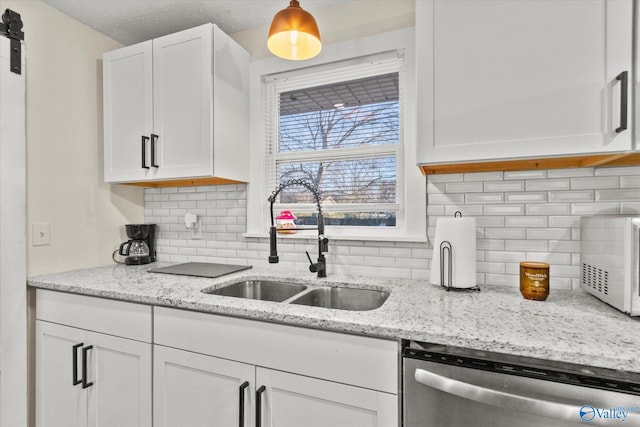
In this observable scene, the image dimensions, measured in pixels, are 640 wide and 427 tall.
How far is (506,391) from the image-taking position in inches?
35.4

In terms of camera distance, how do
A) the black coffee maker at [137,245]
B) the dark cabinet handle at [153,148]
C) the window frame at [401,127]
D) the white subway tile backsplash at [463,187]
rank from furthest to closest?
the black coffee maker at [137,245]
the dark cabinet handle at [153,148]
the window frame at [401,127]
the white subway tile backsplash at [463,187]

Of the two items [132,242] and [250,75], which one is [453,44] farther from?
[132,242]

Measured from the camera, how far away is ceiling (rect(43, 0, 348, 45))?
187 centimetres

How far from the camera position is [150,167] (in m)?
1.97

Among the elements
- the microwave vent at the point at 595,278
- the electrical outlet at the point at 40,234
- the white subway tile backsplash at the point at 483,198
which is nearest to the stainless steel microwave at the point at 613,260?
the microwave vent at the point at 595,278

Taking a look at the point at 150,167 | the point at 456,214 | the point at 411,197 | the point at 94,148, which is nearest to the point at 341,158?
the point at 411,197

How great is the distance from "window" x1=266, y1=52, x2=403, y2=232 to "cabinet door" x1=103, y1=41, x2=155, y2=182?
728 mm

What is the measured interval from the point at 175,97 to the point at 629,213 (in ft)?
7.44

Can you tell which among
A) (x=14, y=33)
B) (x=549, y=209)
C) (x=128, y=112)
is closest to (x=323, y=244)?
(x=549, y=209)

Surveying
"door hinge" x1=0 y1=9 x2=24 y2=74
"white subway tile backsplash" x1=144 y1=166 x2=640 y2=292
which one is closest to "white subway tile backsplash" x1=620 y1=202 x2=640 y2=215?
"white subway tile backsplash" x1=144 y1=166 x2=640 y2=292

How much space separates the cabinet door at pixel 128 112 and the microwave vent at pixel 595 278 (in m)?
2.22

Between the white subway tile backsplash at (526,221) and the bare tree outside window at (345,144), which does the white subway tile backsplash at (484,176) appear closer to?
the white subway tile backsplash at (526,221)

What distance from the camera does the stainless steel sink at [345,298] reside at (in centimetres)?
158

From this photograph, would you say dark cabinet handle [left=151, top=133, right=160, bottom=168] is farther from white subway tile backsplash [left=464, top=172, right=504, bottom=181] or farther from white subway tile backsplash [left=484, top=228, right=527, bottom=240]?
white subway tile backsplash [left=484, top=228, right=527, bottom=240]
